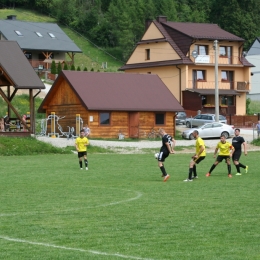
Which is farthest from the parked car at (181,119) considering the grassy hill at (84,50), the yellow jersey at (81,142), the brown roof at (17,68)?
the yellow jersey at (81,142)

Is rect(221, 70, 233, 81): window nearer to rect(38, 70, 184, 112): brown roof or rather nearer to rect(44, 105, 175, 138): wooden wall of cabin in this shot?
rect(38, 70, 184, 112): brown roof

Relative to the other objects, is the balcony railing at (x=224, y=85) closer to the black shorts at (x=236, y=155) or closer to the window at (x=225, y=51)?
the window at (x=225, y=51)

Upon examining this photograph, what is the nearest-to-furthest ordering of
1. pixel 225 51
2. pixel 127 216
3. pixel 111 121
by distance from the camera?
pixel 127 216
pixel 111 121
pixel 225 51

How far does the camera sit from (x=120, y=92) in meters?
58.3

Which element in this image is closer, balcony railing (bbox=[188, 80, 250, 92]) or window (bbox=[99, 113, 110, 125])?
window (bbox=[99, 113, 110, 125])

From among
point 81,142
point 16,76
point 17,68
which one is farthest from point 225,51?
point 81,142

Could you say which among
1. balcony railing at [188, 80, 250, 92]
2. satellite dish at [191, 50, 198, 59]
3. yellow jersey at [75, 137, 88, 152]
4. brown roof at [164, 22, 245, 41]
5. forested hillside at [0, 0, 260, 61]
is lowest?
yellow jersey at [75, 137, 88, 152]

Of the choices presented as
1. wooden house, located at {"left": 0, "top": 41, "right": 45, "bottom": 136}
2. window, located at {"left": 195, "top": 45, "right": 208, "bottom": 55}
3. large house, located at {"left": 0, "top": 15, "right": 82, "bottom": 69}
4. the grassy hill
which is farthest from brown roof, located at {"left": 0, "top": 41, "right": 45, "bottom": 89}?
the grassy hill

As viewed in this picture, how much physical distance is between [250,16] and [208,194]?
10216 centimetres

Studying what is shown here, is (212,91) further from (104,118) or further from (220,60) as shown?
(104,118)

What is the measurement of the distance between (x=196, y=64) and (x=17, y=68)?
27.8 meters

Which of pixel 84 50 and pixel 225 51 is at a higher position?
pixel 84 50

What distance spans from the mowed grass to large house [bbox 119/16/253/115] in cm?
4522

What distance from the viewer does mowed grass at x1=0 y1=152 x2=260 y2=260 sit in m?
12.4
